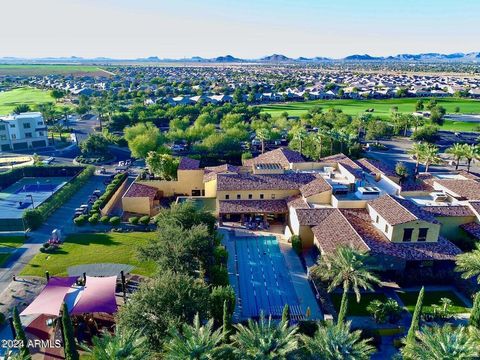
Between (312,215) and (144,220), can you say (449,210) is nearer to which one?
(312,215)

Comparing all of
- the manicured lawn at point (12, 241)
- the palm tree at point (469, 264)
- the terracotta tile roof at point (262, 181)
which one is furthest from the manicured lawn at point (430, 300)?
the manicured lawn at point (12, 241)

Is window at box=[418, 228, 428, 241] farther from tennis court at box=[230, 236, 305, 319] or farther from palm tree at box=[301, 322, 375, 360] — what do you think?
palm tree at box=[301, 322, 375, 360]

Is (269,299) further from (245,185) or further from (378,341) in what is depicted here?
(245,185)

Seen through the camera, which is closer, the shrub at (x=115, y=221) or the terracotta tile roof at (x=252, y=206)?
the terracotta tile roof at (x=252, y=206)

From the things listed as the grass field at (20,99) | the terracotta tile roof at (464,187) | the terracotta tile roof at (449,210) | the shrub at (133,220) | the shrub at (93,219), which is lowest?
the shrub at (133,220)

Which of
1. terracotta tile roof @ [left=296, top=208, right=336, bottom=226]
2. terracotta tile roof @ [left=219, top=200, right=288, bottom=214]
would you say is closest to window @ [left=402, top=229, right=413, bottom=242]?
terracotta tile roof @ [left=296, top=208, right=336, bottom=226]

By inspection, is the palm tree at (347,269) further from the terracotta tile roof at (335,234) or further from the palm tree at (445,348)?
the palm tree at (445,348)

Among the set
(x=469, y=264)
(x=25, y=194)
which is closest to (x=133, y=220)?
(x=25, y=194)
